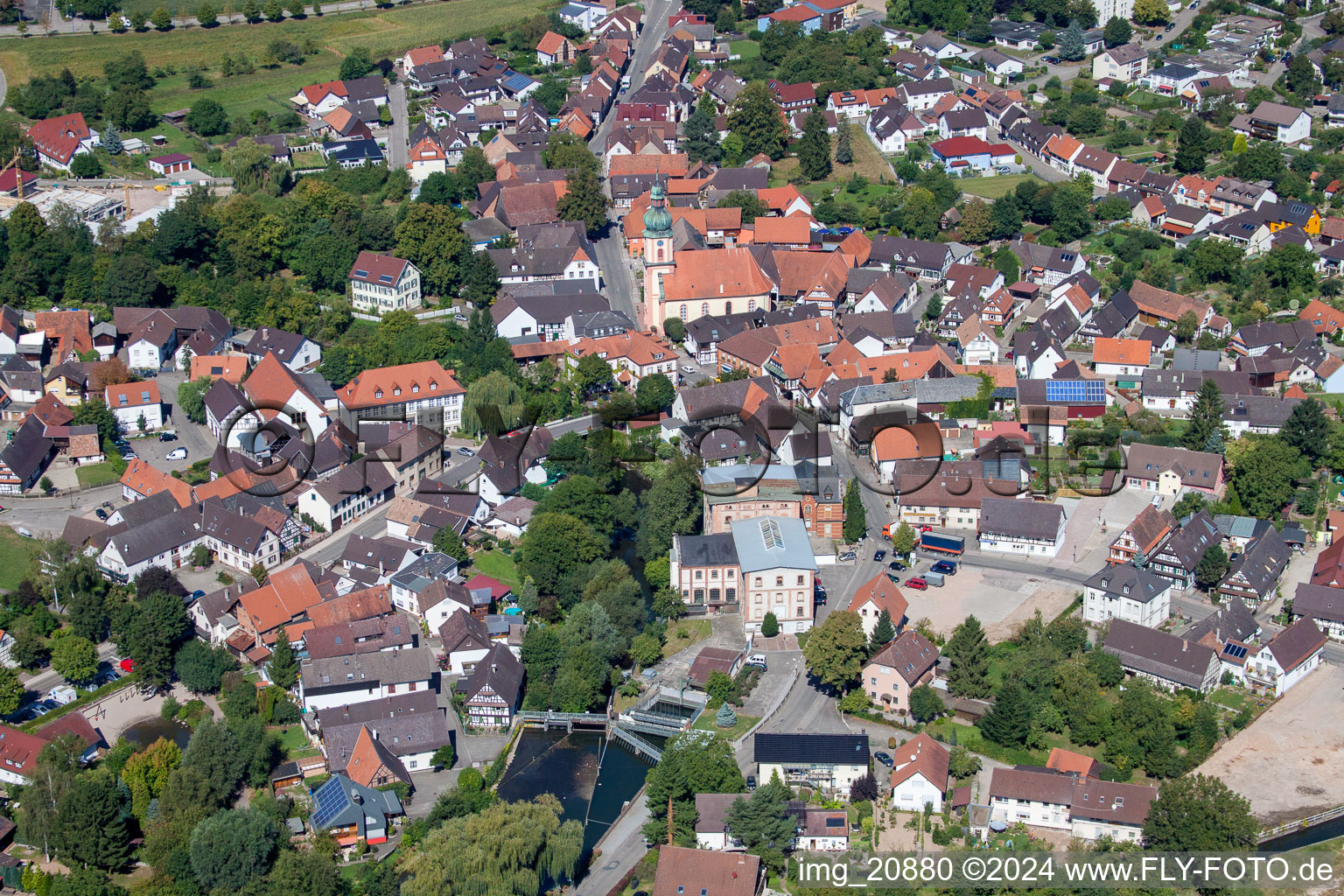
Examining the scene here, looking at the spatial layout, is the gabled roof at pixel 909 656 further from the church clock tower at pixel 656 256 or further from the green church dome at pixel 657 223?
the green church dome at pixel 657 223

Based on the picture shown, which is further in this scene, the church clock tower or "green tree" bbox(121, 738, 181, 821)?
the church clock tower

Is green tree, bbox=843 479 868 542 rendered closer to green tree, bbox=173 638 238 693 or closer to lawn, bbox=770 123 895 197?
green tree, bbox=173 638 238 693

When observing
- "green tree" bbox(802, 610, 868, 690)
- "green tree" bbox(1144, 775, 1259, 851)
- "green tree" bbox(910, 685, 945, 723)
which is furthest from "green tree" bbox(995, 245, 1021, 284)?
"green tree" bbox(1144, 775, 1259, 851)

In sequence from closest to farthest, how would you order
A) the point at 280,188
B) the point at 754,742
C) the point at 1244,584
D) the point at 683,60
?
the point at 754,742 → the point at 1244,584 → the point at 280,188 → the point at 683,60

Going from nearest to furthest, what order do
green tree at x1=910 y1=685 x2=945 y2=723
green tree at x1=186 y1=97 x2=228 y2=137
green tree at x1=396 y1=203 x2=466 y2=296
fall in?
1. green tree at x1=910 y1=685 x2=945 y2=723
2. green tree at x1=396 y1=203 x2=466 y2=296
3. green tree at x1=186 y1=97 x2=228 y2=137

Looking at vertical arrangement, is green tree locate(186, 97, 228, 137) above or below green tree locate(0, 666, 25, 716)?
above

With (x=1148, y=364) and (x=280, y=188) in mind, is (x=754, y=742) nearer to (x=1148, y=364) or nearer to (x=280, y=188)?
(x=1148, y=364)

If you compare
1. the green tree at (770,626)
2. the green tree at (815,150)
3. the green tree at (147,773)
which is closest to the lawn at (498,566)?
the green tree at (770,626)

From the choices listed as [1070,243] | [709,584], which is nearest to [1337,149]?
[1070,243]
